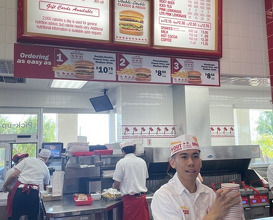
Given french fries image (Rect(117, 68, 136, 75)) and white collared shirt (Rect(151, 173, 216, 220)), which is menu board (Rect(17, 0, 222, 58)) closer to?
french fries image (Rect(117, 68, 136, 75))

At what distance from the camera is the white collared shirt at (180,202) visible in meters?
1.67

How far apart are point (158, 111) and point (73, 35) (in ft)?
14.5

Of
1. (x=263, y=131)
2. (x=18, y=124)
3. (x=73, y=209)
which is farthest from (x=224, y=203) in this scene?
(x=263, y=131)

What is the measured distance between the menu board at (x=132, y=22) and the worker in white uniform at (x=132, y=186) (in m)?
2.11

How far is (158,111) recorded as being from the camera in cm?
689

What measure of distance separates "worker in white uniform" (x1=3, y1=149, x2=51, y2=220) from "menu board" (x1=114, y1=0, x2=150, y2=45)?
2.83m

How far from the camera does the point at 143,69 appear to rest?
9.59ft

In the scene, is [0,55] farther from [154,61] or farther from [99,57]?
[154,61]

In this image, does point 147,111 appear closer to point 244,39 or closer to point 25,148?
point 25,148

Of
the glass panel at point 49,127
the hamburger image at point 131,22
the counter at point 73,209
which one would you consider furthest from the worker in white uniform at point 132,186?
the glass panel at point 49,127

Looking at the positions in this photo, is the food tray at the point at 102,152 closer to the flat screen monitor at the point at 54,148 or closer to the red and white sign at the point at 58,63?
the red and white sign at the point at 58,63

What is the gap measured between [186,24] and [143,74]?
0.72 meters

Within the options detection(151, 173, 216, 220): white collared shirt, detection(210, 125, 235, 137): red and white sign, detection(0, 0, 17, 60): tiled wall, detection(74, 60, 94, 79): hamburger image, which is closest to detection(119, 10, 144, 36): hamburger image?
detection(74, 60, 94, 79): hamburger image

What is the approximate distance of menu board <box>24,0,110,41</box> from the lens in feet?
8.14
